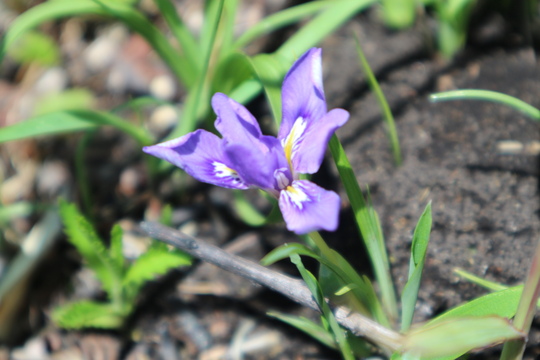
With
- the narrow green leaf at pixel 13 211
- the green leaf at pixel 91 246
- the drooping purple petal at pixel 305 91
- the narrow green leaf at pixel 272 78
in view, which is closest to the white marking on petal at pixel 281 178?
the drooping purple petal at pixel 305 91

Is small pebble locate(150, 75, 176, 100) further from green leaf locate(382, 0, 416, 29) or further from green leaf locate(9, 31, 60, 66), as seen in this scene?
green leaf locate(382, 0, 416, 29)

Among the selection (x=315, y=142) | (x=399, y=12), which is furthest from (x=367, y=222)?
(x=399, y=12)

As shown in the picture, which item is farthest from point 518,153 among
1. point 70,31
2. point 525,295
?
point 70,31

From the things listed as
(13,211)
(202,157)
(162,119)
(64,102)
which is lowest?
(13,211)

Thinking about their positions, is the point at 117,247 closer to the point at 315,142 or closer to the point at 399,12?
the point at 315,142

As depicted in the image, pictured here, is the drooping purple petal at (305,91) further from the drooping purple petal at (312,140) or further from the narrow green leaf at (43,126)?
the narrow green leaf at (43,126)

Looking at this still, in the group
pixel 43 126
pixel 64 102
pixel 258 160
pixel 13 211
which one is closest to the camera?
pixel 258 160
